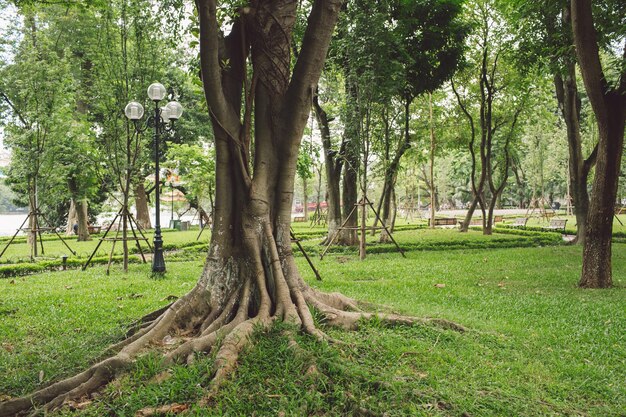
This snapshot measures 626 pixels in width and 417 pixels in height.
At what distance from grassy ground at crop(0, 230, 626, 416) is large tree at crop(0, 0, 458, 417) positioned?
21.5 inches

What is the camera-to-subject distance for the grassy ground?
3.46 meters

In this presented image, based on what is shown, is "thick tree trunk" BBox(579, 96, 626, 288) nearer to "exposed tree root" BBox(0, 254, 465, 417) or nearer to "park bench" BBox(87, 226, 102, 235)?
"exposed tree root" BBox(0, 254, 465, 417)

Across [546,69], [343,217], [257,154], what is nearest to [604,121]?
[546,69]

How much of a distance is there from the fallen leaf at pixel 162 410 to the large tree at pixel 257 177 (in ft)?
3.73

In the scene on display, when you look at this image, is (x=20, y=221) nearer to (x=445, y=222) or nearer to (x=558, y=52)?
(x=445, y=222)

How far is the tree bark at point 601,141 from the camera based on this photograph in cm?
777

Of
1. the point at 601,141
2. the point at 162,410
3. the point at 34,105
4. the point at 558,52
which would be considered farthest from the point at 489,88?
the point at 162,410

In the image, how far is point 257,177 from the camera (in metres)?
5.07

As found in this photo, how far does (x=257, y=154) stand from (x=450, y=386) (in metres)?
3.04

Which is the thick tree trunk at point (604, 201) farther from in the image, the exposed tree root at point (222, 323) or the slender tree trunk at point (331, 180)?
the slender tree trunk at point (331, 180)

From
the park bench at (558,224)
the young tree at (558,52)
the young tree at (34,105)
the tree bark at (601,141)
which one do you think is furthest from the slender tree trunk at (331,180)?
the park bench at (558,224)

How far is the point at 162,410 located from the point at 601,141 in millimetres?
8169

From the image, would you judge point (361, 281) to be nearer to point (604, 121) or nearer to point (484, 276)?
point (484, 276)

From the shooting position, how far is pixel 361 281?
9.32 meters
